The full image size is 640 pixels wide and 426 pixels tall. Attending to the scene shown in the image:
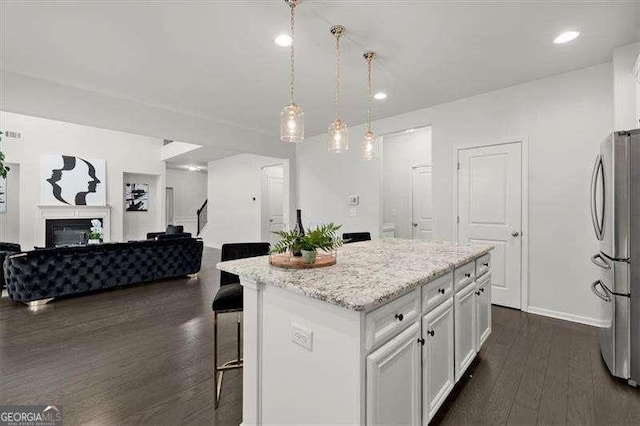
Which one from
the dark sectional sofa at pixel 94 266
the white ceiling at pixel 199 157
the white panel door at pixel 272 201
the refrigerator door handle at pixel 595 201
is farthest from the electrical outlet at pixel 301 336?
the white ceiling at pixel 199 157

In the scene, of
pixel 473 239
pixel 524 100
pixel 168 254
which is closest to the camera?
pixel 524 100

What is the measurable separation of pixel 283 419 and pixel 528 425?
1.44 m

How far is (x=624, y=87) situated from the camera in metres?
2.75

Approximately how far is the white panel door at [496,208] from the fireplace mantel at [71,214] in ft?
27.2

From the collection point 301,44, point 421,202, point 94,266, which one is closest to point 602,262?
point 301,44

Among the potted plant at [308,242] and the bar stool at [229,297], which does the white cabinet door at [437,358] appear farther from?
the bar stool at [229,297]

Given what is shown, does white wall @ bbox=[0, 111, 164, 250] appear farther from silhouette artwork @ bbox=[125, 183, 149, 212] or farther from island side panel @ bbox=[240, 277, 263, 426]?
island side panel @ bbox=[240, 277, 263, 426]

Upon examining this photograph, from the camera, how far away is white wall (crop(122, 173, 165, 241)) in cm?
857

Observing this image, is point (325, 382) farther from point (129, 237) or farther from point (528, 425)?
point (129, 237)

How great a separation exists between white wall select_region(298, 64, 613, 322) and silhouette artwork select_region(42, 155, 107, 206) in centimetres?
809

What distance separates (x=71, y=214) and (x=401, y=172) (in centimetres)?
780

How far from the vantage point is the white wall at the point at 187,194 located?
34.9 feet

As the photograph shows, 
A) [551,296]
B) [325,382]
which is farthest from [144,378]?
[551,296]

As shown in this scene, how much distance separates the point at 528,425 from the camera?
1748 millimetres
